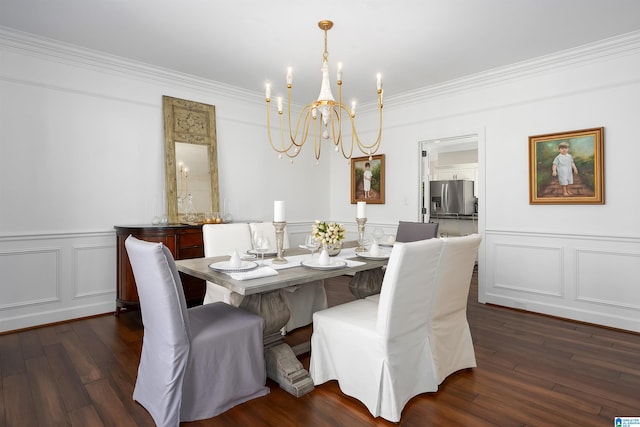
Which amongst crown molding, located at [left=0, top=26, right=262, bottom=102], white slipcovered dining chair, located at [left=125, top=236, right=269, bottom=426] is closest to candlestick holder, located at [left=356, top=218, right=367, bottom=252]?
white slipcovered dining chair, located at [left=125, top=236, right=269, bottom=426]

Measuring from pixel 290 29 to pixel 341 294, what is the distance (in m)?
3.01

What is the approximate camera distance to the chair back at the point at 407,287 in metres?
1.87

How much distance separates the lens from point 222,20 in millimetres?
2936

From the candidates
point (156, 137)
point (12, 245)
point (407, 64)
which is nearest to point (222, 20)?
point (156, 137)

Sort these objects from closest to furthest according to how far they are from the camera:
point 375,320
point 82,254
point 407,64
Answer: point 375,320
point 82,254
point 407,64

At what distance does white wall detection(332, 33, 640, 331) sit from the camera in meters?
3.33

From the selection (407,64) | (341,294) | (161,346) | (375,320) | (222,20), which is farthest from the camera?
(341,294)

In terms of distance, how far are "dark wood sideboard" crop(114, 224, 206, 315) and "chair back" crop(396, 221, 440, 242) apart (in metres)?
2.19

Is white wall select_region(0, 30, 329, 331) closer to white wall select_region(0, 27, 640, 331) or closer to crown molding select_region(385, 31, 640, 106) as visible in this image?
white wall select_region(0, 27, 640, 331)

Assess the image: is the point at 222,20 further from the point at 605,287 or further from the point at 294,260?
the point at 605,287

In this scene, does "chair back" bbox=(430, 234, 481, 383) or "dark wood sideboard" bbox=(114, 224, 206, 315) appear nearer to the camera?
"chair back" bbox=(430, 234, 481, 383)

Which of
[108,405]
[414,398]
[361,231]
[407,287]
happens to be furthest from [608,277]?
[108,405]

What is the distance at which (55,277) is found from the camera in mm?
3473

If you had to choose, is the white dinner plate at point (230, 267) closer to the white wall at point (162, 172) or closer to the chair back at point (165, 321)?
the chair back at point (165, 321)
